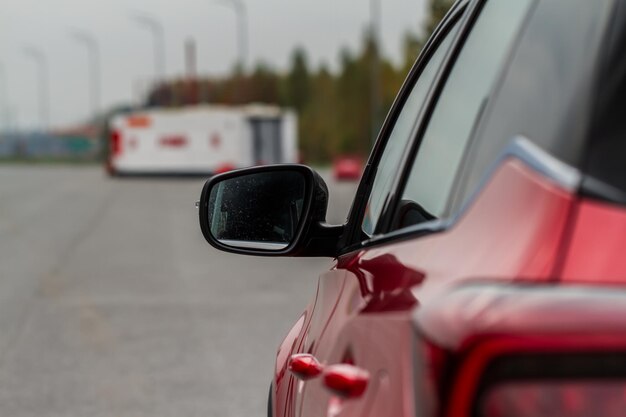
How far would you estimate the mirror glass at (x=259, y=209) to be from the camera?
9.65 feet

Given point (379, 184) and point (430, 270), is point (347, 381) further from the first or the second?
point (379, 184)

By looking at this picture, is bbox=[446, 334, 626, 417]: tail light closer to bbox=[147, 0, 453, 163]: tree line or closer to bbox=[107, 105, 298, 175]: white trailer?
bbox=[107, 105, 298, 175]: white trailer

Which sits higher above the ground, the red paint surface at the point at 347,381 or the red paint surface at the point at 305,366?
the red paint surface at the point at 347,381

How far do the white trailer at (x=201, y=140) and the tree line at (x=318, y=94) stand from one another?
219 feet

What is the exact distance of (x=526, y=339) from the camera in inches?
48.5

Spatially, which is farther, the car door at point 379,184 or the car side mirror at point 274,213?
the car side mirror at point 274,213

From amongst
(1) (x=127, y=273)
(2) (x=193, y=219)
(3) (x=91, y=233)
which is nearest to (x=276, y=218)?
(1) (x=127, y=273)

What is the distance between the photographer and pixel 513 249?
52.2 inches

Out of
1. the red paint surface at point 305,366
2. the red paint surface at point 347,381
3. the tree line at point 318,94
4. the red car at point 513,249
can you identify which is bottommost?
the tree line at point 318,94

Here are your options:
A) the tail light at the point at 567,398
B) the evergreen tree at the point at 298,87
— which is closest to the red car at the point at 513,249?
the tail light at the point at 567,398

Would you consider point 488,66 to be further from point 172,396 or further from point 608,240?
point 172,396

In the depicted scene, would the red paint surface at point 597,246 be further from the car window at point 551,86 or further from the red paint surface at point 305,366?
the red paint surface at point 305,366

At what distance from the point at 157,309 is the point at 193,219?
16716mm

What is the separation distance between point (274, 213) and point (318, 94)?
6333 inches
